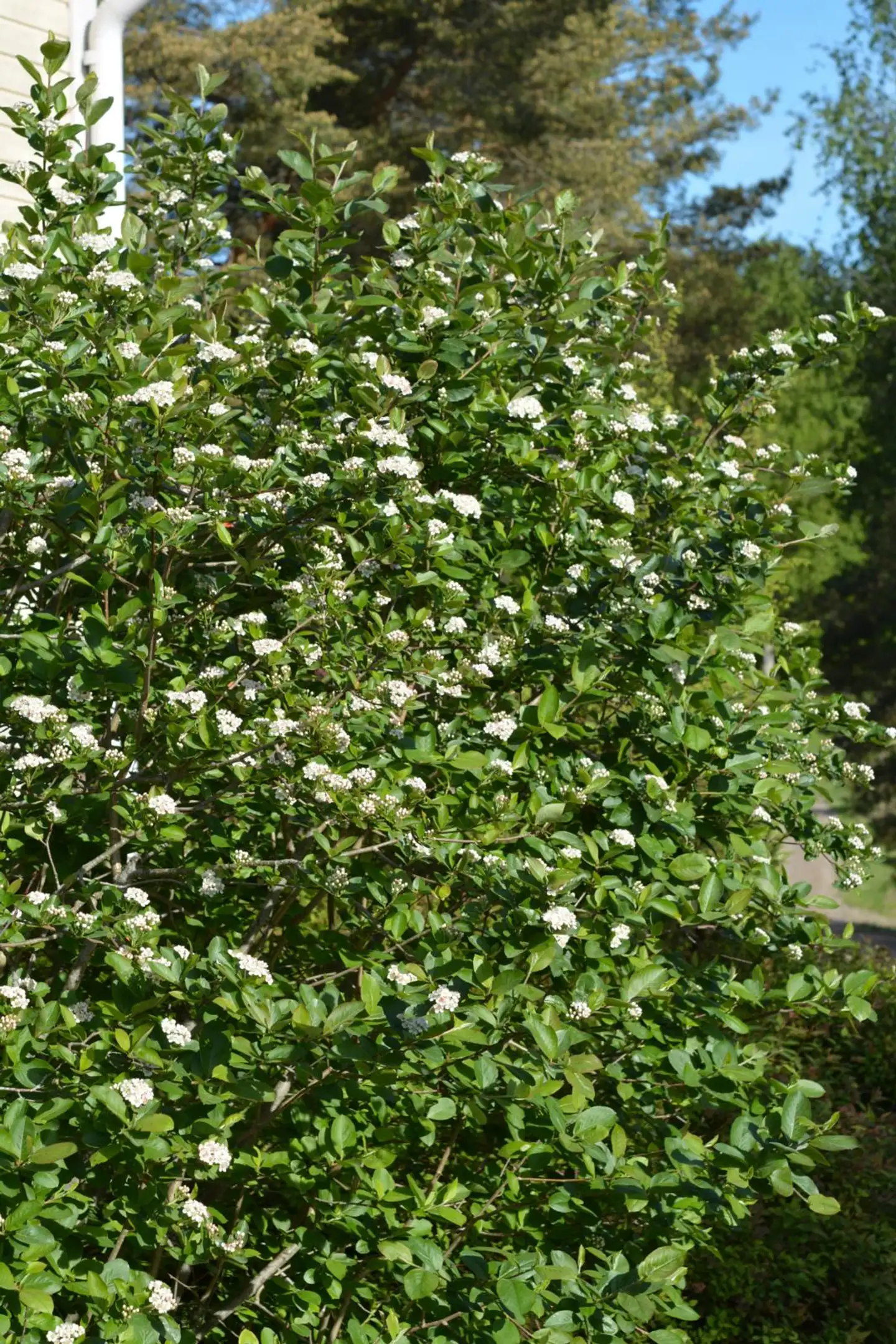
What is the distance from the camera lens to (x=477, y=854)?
2.68 metres

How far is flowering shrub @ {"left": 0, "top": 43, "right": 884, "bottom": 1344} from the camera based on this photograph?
2.46 metres

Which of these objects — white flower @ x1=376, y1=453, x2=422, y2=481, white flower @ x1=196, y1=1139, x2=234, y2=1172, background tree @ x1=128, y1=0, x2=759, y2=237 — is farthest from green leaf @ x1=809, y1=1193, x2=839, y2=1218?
background tree @ x1=128, y1=0, x2=759, y2=237

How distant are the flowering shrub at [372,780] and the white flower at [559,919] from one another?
10 mm

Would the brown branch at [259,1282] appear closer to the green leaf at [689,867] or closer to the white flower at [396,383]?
the green leaf at [689,867]

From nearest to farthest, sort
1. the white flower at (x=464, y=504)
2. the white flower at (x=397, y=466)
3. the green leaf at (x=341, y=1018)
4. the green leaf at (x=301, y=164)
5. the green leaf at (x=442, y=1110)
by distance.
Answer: the green leaf at (x=341, y=1018), the green leaf at (x=442, y=1110), the white flower at (x=397, y=466), the white flower at (x=464, y=504), the green leaf at (x=301, y=164)

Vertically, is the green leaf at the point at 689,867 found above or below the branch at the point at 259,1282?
above

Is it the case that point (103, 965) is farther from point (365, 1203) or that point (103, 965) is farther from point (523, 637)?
point (523, 637)

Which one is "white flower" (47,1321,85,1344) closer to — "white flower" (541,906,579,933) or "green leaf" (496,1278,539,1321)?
"green leaf" (496,1278,539,1321)

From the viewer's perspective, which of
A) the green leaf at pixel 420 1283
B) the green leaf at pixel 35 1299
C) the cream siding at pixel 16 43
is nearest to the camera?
the green leaf at pixel 35 1299

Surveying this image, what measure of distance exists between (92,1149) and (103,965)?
560 millimetres

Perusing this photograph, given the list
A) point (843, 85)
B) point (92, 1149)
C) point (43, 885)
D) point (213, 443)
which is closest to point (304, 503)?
point (213, 443)

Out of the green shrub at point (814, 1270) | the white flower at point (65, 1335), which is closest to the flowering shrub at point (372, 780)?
the white flower at point (65, 1335)

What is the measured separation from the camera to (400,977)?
7.94 feet

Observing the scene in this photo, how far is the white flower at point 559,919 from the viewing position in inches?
97.4
